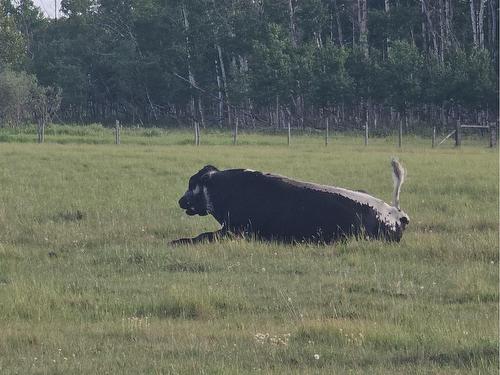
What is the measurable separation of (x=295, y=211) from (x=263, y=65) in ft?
153

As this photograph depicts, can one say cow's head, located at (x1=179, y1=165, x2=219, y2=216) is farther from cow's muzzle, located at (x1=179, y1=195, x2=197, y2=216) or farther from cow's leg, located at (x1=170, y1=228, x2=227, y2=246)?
cow's leg, located at (x1=170, y1=228, x2=227, y2=246)

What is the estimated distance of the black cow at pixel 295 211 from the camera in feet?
36.7

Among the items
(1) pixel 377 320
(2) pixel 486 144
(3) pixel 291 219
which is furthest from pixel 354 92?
(1) pixel 377 320

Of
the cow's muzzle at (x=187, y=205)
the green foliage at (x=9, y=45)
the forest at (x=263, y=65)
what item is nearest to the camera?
the cow's muzzle at (x=187, y=205)

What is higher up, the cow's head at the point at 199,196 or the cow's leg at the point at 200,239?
the cow's head at the point at 199,196

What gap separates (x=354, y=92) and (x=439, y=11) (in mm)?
7846

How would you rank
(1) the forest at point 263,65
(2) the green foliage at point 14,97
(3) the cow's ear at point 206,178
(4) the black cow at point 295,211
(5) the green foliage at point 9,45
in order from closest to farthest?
(4) the black cow at point 295,211
(3) the cow's ear at point 206,178
(1) the forest at point 263,65
(2) the green foliage at point 14,97
(5) the green foliage at point 9,45

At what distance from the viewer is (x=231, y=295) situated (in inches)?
319

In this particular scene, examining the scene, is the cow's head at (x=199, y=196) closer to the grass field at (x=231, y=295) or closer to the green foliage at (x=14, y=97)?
the grass field at (x=231, y=295)

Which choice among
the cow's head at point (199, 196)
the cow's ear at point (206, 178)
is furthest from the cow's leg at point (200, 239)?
the cow's ear at point (206, 178)

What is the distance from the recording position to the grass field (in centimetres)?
615

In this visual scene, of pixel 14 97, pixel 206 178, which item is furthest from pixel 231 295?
pixel 14 97

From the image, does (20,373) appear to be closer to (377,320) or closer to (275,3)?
(377,320)

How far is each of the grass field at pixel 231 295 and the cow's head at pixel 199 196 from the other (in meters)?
0.36
